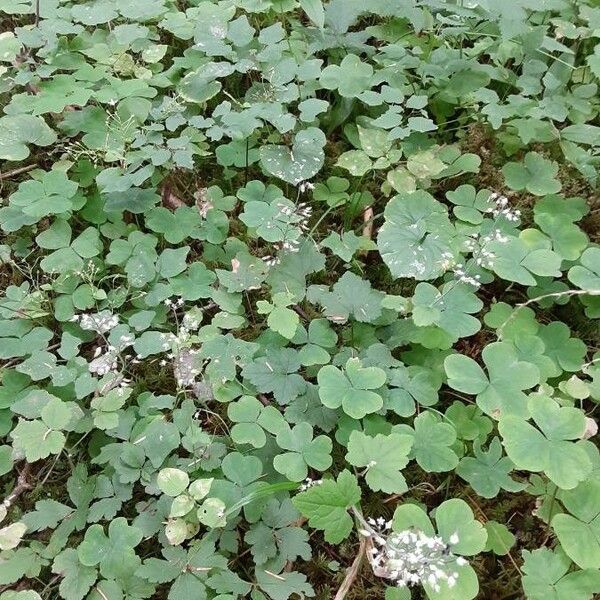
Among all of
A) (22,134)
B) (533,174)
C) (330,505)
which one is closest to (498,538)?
(330,505)

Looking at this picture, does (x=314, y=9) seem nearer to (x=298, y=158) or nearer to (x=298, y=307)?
(x=298, y=158)

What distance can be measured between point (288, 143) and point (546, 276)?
1201 mm

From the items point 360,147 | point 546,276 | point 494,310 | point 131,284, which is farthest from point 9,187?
point 546,276

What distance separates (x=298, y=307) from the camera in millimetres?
2188

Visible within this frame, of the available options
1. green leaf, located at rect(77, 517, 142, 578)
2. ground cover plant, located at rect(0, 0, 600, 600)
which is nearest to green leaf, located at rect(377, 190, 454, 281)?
ground cover plant, located at rect(0, 0, 600, 600)

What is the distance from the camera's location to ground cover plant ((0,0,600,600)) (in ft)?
5.27

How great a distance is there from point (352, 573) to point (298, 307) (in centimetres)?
95

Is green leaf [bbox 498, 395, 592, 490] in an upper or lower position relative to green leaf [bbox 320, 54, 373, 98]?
lower

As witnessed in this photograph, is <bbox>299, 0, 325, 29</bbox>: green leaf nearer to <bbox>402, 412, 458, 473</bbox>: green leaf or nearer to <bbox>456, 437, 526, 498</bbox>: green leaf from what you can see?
<bbox>402, 412, 458, 473</bbox>: green leaf

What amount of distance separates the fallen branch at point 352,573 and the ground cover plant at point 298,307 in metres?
0.01

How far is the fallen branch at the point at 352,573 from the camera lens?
159 centimetres

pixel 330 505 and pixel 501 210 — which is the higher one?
pixel 501 210

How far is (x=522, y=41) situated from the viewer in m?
2.41

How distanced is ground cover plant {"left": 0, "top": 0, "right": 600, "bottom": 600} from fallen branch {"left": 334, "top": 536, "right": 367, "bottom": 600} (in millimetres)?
11
